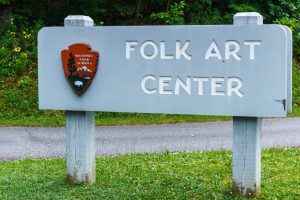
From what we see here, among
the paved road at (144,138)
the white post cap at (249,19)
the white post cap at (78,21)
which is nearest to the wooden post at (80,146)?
the white post cap at (78,21)

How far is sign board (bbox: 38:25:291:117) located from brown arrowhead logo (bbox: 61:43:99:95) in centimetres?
5

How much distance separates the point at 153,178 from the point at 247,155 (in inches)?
52.7

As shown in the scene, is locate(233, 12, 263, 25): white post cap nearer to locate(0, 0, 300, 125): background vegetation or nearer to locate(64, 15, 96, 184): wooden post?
locate(64, 15, 96, 184): wooden post

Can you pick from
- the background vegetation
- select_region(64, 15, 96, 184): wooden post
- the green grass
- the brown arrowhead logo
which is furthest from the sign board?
the background vegetation

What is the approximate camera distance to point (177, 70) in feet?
18.9

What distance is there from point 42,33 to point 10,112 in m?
7.93

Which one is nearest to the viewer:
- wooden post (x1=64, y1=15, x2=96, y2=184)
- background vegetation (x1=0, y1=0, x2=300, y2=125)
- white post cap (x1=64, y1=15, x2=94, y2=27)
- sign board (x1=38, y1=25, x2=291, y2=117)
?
sign board (x1=38, y1=25, x2=291, y2=117)

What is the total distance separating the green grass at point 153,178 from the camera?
19.7 feet

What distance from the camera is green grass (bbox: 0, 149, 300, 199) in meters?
6.00

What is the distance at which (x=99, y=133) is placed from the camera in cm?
1113

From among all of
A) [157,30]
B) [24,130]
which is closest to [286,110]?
[157,30]

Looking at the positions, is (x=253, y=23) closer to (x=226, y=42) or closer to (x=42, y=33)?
(x=226, y=42)

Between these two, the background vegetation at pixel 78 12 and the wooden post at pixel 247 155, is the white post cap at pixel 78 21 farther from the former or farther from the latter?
the background vegetation at pixel 78 12

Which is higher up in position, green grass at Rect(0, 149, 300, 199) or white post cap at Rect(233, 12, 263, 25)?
white post cap at Rect(233, 12, 263, 25)
